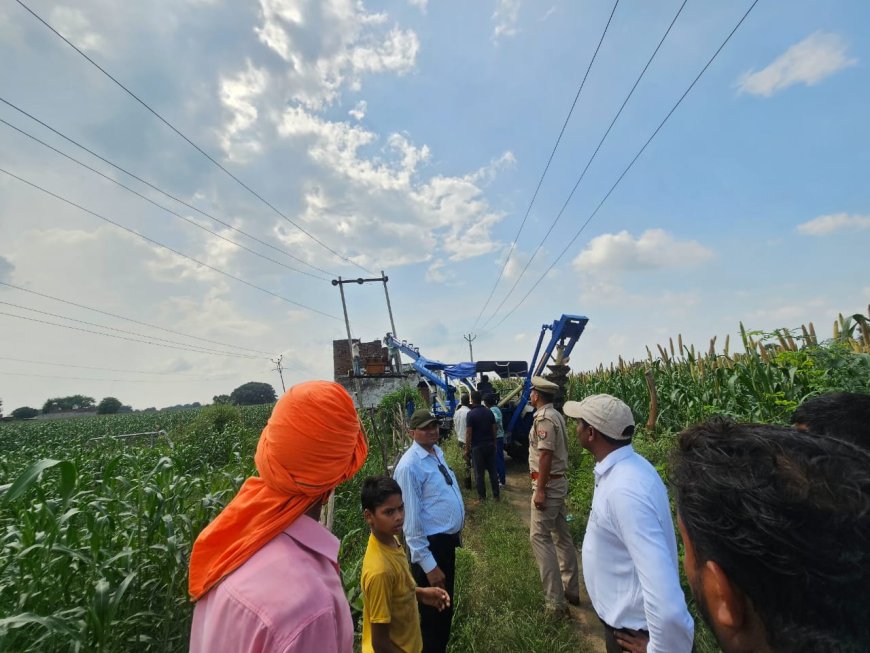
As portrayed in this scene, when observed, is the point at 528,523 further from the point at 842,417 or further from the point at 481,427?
the point at 842,417

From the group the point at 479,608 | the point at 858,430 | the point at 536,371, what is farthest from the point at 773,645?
the point at 536,371

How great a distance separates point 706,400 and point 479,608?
182 inches

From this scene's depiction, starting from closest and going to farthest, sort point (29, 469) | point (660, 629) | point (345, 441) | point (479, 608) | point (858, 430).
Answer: point (345, 441) < point (660, 629) < point (29, 469) < point (858, 430) < point (479, 608)

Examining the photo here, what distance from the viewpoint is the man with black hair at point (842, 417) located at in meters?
1.98

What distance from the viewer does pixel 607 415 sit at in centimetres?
232

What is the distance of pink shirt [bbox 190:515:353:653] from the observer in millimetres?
1029

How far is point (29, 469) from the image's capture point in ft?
5.89

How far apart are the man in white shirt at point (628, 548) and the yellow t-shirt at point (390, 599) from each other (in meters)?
0.97

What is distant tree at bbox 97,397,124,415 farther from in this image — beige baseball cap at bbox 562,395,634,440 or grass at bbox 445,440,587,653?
beige baseball cap at bbox 562,395,634,440

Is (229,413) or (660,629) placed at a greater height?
(229,413)

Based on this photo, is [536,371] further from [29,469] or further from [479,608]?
[29,469]

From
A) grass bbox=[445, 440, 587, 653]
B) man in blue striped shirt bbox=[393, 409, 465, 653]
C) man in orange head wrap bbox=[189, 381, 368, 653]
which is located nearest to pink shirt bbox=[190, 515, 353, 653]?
man in orange head wrap bbox=[189, 381, 368, 653]

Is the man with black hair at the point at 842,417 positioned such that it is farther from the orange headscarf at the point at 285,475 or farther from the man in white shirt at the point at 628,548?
the orange headscarf at the point at 285,475

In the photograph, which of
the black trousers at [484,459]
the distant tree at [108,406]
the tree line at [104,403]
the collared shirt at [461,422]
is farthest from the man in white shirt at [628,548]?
the distant tree at [108,406]
